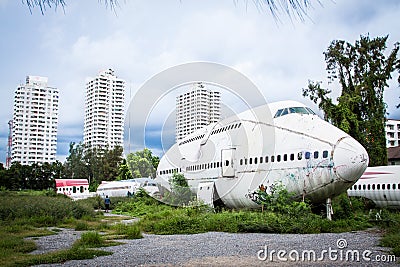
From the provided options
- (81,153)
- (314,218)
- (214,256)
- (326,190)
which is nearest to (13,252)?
(214,256)

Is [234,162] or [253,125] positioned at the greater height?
[253,125]

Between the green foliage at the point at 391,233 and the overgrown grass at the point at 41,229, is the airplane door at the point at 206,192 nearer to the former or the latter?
the overgrown grass at the point at 41,229

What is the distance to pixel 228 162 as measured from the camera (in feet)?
65.5

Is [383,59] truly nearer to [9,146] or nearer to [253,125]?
[253,125]

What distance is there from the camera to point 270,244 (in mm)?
10617

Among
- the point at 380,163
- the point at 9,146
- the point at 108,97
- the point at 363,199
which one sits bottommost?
the point at 363,199

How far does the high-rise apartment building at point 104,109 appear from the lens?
334ft

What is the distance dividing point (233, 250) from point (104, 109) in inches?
3844

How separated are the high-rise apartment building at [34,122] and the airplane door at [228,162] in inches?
3835

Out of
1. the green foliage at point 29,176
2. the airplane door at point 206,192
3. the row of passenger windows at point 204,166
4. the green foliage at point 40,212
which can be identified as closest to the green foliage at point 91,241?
the green foliage at point 40,212

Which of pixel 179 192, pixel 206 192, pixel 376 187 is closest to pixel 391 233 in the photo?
pixel 206 192

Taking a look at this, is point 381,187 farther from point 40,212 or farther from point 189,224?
point 40,212

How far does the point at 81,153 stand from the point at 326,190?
270ft

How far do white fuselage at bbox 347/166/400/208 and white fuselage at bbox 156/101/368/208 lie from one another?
1227 centimetres
